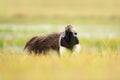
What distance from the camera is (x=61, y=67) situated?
6.81 m

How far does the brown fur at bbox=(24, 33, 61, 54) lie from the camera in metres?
8.88

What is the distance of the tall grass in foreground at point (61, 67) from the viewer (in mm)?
6371

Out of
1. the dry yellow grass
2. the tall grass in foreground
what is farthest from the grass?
the dry yellow grass

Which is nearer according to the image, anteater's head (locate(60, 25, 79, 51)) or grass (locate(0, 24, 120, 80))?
grass (locate(0, 24, 120, 80))

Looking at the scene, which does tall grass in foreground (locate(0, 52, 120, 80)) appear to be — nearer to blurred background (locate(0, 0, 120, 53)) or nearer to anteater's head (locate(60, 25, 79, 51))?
anteater's head (locate(60, 25, 79, 51))

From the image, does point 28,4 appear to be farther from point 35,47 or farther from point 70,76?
point 70,76

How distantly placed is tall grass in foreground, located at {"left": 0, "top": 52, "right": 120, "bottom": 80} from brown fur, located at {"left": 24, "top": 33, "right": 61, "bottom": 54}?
1248 mm

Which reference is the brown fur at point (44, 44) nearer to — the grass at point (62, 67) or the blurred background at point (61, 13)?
the grass at point (62, 67)

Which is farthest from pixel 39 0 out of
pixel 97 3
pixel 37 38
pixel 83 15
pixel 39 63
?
pixel 39 63

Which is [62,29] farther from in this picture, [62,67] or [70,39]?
[62,67]

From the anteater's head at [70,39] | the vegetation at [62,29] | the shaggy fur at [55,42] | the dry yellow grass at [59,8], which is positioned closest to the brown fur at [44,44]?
the shaggy fur at [55,42]

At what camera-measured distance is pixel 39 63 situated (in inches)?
278

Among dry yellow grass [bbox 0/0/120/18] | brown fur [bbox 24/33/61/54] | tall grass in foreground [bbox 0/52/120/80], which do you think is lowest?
tall grass in foreground [bbox 0/52/120/80]

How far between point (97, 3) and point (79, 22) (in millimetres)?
5359
